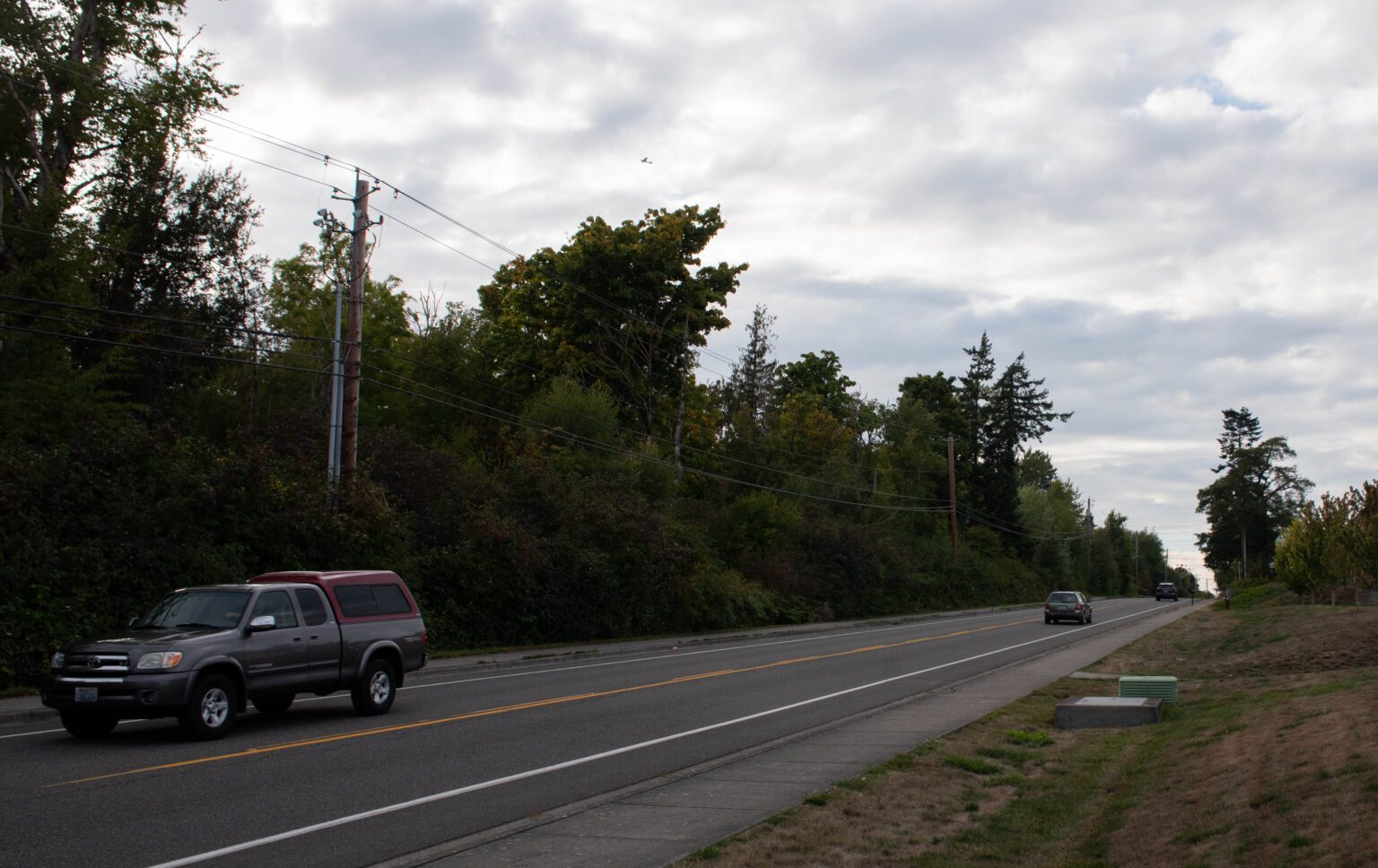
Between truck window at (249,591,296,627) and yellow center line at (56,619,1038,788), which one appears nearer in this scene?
yellow center line at (56,619,1038,788)

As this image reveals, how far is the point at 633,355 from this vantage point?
172 feet

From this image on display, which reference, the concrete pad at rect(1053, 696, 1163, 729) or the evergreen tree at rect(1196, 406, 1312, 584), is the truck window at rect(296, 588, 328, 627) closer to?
the concrete pad at rect(1053, 696, 1163, 729)

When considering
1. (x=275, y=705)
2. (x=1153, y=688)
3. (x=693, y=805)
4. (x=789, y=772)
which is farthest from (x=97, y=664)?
(x=1153, y=688)

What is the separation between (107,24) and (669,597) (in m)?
23.8

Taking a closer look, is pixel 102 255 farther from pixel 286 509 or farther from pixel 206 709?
pixel 206 709

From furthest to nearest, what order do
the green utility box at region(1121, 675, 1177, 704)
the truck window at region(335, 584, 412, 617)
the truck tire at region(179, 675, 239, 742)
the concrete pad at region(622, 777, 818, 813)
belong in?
the green utility box at region(1121, 675, 1177, 704) < the truck window at region(335, 584, 412, 617) < the truck tire at region(179, 675, 239, 742) < the concrete pad at region(622, 777, 818, 813)

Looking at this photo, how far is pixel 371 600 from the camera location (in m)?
15.8

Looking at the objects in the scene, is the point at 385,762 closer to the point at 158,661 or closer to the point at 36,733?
the point at 158,661

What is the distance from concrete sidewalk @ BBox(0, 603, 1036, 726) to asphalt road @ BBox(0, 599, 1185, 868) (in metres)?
0.55

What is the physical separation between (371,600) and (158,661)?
378cm

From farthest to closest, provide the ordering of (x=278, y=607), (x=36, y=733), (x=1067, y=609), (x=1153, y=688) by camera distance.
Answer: (x=1067, y=609) → (x=1153, y=688) → (x=278, y=607) → (x=36, y=733)

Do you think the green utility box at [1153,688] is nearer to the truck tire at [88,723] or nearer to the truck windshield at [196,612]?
the truck windshield at [196,612]

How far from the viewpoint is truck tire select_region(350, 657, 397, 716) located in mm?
15016

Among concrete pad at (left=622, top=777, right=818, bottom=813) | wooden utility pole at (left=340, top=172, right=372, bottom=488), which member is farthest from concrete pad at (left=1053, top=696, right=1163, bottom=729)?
wooden utility pole at (left=340, top=172, right=372, bottom=488)
